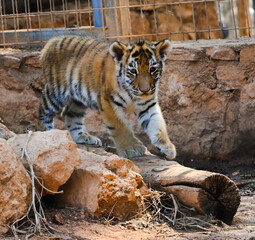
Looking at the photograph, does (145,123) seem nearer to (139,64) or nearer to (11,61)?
(139,64)

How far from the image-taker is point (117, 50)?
5.09m

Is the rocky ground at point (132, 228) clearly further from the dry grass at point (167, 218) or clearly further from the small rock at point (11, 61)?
the small rock at point (11, 61)

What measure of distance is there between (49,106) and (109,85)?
3.31 feet

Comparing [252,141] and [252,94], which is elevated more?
[252,94]

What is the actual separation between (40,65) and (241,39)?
2.82 m

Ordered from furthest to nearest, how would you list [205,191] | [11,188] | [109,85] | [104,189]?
1. [109,85]
2. [205,191]
3. [104,189]
4. [11,188]

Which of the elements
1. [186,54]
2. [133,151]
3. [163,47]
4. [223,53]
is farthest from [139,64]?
[223,53]

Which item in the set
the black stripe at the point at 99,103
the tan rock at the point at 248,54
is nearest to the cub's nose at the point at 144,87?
the black stripe at the point at 99,103

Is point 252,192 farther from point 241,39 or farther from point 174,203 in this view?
point 241,39

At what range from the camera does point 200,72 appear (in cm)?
639

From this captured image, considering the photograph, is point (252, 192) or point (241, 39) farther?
point (241, 39)

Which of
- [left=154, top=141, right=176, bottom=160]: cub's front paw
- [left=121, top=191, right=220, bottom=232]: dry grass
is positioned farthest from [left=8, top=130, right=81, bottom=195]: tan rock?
[left=154, top=141, right=176, bottom=160]: cub's front paw

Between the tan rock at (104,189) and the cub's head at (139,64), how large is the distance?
1.45 metres

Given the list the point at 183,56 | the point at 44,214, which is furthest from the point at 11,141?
the point at 183,56
